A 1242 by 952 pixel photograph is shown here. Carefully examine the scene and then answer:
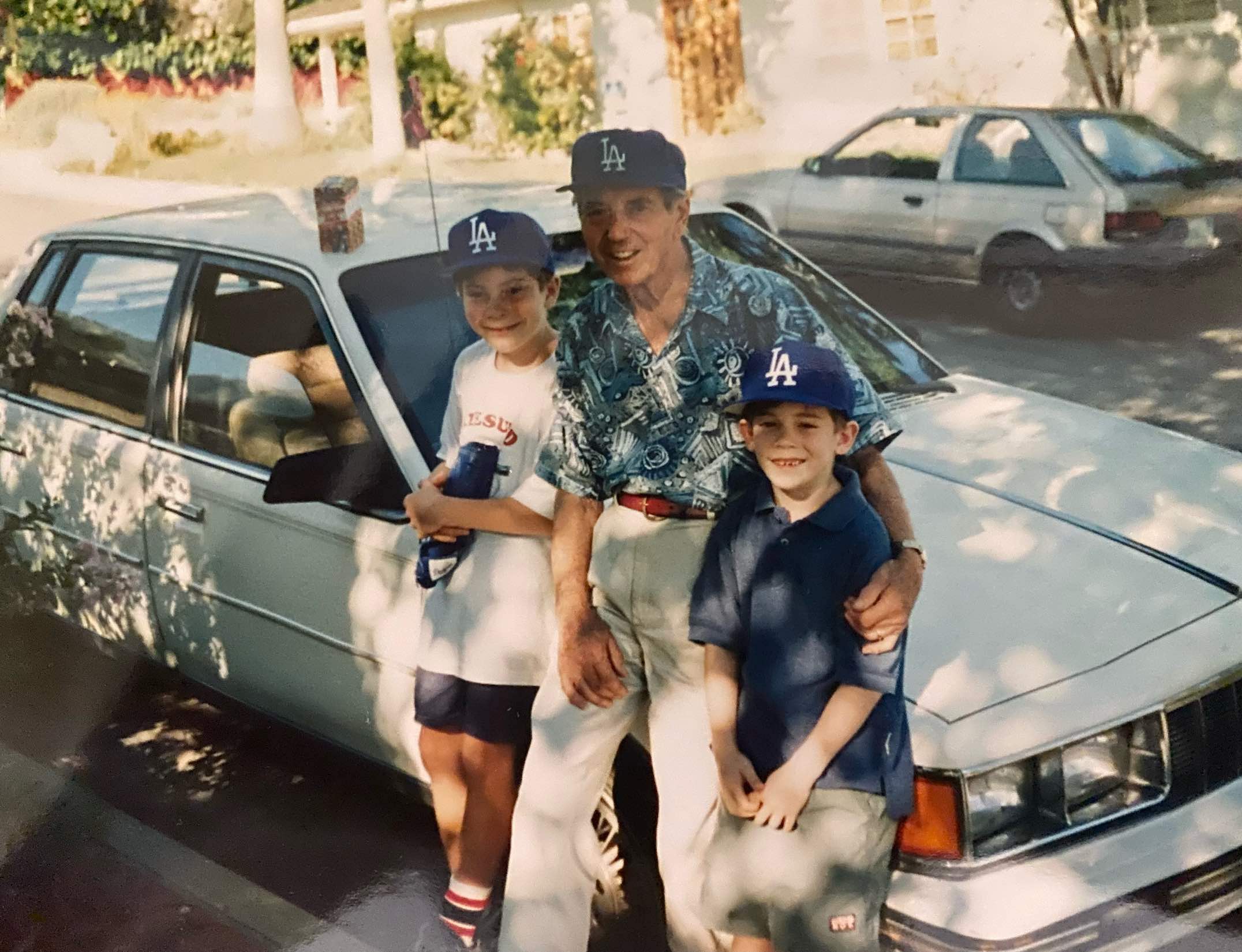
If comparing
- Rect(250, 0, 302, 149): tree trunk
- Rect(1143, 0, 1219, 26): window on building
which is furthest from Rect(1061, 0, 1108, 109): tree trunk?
Rect(250, 0, 302, 149): tree trunk

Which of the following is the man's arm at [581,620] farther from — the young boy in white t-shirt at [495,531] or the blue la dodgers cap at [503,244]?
the blue la dodgers cap at [503,244]

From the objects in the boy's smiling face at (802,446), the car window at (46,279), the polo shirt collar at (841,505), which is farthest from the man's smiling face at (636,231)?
the car window at (46,279)

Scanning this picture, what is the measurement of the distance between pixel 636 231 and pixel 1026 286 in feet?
3.12

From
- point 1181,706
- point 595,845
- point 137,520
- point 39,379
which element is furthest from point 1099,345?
point 39,379

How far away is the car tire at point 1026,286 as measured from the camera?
10.4 ft

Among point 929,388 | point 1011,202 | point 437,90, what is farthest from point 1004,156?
point 437,90

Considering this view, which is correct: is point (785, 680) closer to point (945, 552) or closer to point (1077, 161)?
point (945, 552)

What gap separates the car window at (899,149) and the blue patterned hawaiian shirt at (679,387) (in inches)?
21.5

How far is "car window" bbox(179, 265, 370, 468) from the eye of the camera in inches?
131

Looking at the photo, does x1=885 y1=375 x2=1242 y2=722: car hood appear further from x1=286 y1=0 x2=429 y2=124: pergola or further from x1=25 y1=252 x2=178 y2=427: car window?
x1=25 y1=252 x2=178 y2=427: car window

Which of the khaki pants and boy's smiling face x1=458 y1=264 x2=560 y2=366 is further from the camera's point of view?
boy's smiling face x1=458 y1=264 x2=560 y2=366

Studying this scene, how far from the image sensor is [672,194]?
280cm

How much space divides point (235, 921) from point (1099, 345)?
2399 millimetres

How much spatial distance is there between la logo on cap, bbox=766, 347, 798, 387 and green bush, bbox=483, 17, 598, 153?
988 millimetres
